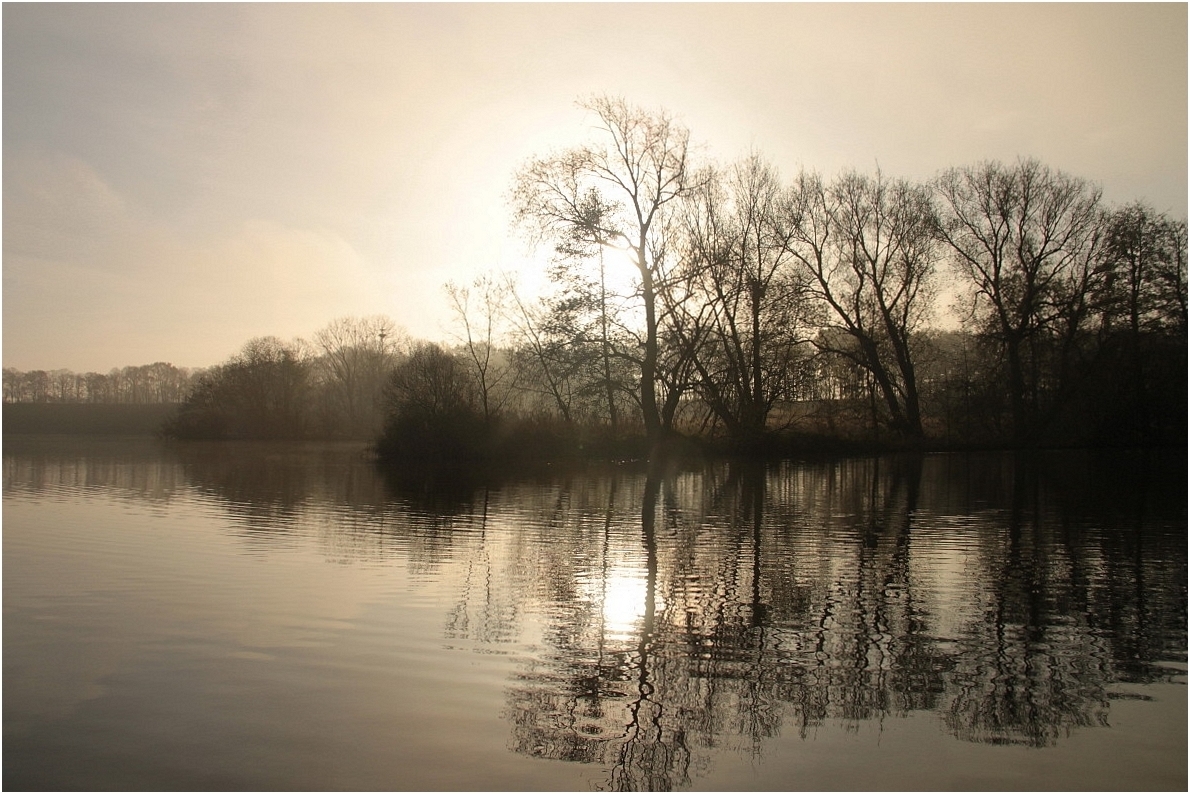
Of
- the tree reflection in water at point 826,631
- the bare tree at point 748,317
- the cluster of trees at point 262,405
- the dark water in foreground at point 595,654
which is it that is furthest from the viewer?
the cluster of trees at point 262,405

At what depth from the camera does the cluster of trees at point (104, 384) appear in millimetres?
151500

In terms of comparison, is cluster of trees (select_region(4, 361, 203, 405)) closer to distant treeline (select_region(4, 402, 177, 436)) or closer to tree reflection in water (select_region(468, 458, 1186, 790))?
distant treeline (select_region(4, 402, 177, 436))

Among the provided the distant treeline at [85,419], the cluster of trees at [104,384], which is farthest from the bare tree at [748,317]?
the cluster of trees at [104,384]

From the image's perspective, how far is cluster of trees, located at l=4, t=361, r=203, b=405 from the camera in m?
152

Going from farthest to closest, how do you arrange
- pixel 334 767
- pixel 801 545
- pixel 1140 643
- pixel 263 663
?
pixel 801 545, pixel 1140 643, pixel 263 663, pixel 334 767

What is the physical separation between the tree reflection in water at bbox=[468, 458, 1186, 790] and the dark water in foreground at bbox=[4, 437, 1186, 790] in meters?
0.04

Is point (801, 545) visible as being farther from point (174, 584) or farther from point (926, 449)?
point (926, 449)

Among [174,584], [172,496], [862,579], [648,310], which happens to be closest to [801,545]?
[862,579]

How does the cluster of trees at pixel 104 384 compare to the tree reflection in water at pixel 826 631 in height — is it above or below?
above

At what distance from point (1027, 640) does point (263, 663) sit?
5.97 m

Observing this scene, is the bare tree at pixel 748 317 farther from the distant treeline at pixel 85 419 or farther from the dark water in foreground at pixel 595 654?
the distant treeline at pixel 85 419

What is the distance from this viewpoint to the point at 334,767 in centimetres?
492

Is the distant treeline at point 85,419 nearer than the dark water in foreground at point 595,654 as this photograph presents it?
No

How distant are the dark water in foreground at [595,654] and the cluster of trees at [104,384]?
498ft
